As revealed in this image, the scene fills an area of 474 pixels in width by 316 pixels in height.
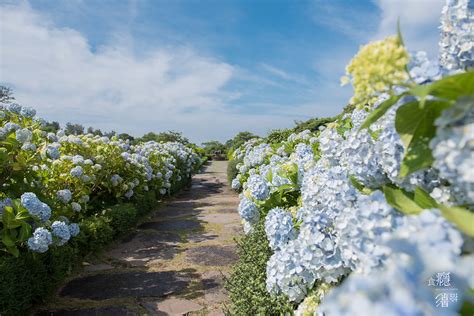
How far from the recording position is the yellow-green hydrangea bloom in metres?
0.82

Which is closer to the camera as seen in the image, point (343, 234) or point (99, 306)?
point (343, 234)

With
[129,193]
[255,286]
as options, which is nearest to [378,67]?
[255,286]

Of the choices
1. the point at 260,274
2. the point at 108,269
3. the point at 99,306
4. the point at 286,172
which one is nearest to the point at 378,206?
the point at 260,274

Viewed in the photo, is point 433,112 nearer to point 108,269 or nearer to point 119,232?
point 108,269

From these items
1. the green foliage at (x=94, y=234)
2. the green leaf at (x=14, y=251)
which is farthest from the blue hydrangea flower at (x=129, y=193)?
the green leaf at (x=14, y=251)

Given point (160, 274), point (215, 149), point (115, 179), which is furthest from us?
point (215, 149)

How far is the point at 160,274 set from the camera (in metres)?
4.07

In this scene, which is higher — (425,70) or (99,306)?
(425,70)

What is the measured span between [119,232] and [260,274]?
3.38 metres

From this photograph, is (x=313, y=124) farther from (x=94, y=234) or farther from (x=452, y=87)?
(x=452, y=87)

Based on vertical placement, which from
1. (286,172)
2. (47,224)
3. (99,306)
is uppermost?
(286,172)

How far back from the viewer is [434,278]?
626 millimetres

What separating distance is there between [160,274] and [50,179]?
1.77 m
